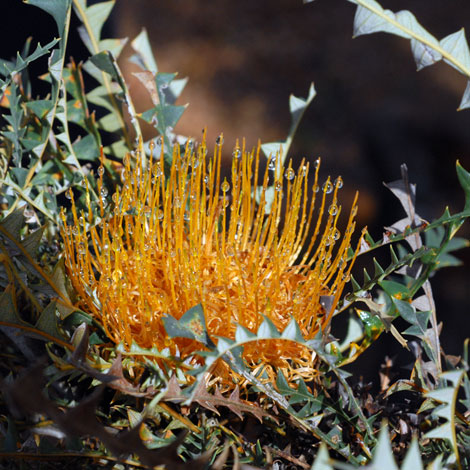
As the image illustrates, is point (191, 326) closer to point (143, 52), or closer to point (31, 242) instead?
point (31, 242)

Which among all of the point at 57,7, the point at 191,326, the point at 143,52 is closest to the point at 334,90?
the point at 143,52

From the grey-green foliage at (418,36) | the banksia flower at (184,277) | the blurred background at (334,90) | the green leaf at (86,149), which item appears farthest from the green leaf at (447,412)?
the blurred background at (334,90)

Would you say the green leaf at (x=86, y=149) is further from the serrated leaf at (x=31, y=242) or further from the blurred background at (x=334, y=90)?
the blurred background at (x=334, y=90)

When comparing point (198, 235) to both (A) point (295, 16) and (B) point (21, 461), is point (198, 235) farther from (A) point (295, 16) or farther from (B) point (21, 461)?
(A) point (295, 16)

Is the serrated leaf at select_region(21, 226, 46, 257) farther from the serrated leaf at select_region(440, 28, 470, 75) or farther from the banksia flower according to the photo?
the serrated leaf at select_region(440, 28, 470, 75)

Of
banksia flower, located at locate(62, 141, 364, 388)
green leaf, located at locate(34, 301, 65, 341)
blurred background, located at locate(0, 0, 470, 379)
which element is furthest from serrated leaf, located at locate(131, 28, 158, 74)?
blurred background, located at locate(0, 0, 470, 379)

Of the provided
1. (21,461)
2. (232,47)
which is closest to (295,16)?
(232,47)
